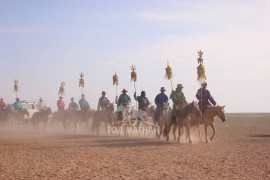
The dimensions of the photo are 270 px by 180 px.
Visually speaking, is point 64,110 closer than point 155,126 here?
No

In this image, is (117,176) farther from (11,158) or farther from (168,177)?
(11,158)

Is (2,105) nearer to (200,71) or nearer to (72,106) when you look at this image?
(72,106)

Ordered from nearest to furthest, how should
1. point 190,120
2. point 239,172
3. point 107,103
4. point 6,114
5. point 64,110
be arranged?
point 239,172 < point 190,120 < point 107,103 < point 64,110 < point 6,114

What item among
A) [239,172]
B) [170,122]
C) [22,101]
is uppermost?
[22,101]

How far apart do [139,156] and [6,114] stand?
25.9 meters

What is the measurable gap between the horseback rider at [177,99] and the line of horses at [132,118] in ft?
0.75

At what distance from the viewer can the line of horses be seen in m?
19.0

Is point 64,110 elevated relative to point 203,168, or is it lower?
elevated

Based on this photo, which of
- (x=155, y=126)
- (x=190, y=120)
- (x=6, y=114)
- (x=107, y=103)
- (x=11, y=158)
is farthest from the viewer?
(x=6, y=114)

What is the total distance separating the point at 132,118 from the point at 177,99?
5.72 metres

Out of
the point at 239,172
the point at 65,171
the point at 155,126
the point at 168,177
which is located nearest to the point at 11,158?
the point at 65,171

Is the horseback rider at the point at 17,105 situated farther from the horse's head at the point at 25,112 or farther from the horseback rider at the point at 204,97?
the horseback rider at the point at 204,97

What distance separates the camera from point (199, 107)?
65.4 feet

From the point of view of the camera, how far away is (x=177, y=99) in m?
19.7
